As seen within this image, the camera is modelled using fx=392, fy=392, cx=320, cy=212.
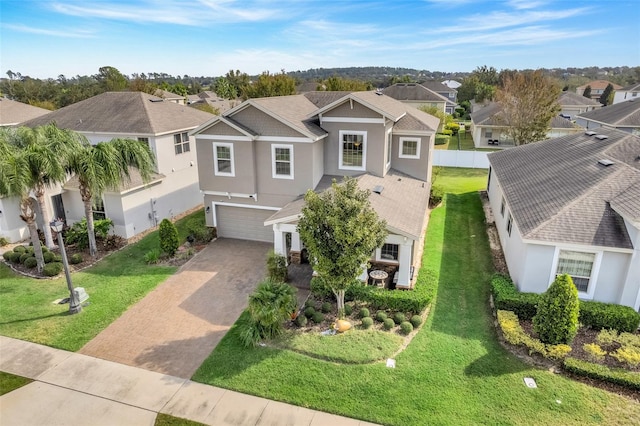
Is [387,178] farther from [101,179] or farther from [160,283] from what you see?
[101,179]

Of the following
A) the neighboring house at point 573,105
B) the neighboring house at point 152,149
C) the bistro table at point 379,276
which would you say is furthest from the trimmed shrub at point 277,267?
the neighboring house at point 573,105

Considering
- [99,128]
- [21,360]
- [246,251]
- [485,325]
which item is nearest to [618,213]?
[485,325]

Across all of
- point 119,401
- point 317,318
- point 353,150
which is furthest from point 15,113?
point 317,318

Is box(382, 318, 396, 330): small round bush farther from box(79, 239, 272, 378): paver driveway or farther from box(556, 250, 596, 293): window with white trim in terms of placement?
box(556, 250, 596, 293): window with white trim

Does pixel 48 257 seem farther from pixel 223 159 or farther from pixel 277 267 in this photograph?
pixel 277 267

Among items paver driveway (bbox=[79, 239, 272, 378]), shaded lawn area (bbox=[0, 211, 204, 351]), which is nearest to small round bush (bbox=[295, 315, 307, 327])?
paver driveway (bbox=[79, 239, 272, 378])

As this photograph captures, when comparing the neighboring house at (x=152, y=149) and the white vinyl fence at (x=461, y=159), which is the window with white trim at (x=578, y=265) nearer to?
the neighboring house at (x=152, y=149)
